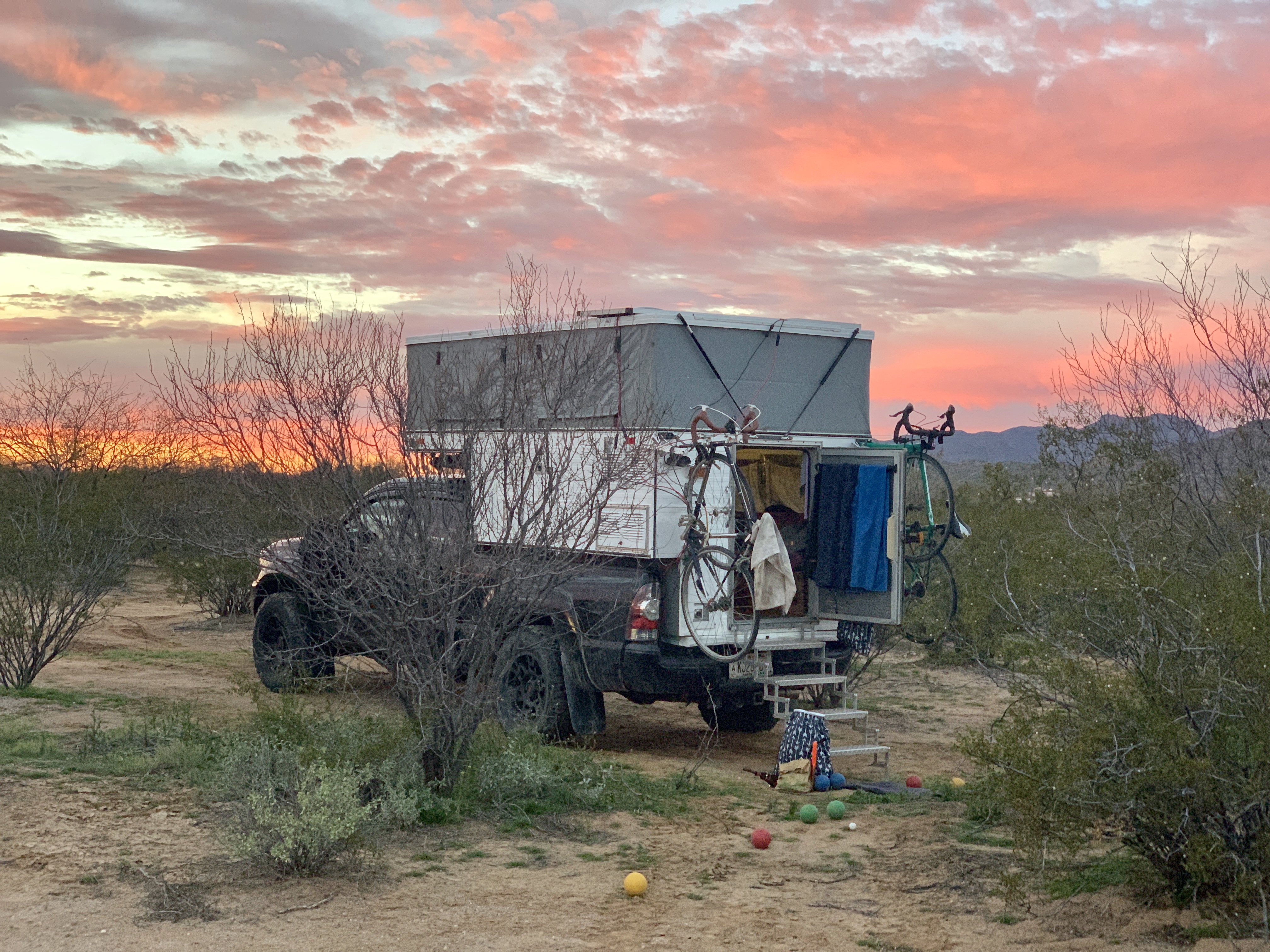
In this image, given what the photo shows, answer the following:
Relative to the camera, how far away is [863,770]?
8.97 m

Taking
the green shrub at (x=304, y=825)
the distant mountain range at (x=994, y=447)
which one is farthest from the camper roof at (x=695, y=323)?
the distant mountain range at (x=994, y=447)

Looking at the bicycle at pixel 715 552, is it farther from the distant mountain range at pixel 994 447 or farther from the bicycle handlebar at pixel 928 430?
the distant mountain range at pixel 994 447

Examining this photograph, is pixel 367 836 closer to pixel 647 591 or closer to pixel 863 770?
pixel 647 591

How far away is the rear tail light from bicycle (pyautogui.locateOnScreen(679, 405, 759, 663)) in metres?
0.20

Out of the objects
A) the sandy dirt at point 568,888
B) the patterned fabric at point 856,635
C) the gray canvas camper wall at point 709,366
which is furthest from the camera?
the patterned fabric at point 856,635

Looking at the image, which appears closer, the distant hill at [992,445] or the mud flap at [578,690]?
the mud flap at [578,690]

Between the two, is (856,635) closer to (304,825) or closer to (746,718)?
(746,718)

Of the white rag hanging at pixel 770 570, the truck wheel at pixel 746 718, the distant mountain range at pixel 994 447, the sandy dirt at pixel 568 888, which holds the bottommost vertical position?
the sandy dirt at pixel 568 888

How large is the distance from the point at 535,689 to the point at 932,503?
351 centimetres

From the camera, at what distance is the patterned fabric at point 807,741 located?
812 cm

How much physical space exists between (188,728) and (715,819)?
12.6ft

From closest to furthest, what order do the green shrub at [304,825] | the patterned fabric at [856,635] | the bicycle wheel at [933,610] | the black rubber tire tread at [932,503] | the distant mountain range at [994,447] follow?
the green shrub at [304,825] < the black rubber tire tread at [932,503] < the patterned fabric at [856,635] < the bicycle wheel at [933,610] < the distant mountain range at [994,447]

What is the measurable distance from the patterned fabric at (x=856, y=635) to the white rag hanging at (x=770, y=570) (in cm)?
101

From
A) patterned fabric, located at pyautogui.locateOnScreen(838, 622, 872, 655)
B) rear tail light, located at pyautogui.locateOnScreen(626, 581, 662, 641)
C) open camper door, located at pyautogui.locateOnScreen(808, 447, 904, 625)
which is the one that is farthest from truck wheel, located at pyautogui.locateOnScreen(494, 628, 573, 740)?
patterned fabric, located at pyautogui.locateOnScreen(838, 622, 872, 655)
